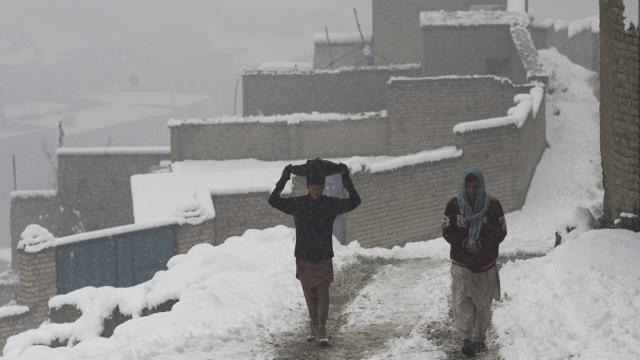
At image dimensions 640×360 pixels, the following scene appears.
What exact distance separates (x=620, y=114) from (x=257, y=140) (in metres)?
21.6

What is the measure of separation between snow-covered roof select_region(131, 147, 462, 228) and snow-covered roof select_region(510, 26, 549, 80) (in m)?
4.52

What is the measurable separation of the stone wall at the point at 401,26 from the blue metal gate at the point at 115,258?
→ 20.6 meters

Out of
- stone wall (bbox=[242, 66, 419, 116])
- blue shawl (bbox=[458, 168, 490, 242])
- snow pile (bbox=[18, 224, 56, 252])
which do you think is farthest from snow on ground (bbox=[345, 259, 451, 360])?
stone wall (bbox=[242, 66, 419, 116])

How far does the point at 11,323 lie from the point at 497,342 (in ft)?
45.5

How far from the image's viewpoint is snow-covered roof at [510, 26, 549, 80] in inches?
1155

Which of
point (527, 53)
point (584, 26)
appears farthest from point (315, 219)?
point (584, 26)

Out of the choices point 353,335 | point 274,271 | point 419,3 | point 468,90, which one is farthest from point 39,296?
point 419,3

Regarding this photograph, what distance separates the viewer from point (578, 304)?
8758 millimetres

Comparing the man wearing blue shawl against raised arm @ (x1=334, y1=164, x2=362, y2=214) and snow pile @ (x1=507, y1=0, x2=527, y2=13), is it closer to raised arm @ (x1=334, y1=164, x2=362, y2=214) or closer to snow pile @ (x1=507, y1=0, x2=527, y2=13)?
raised arm @ (x1=334, y1=164, x2=362, y2=214)

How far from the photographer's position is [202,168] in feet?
99.1

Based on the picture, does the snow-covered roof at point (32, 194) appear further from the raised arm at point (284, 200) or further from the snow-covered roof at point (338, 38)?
the raised arm at point (284, 200)

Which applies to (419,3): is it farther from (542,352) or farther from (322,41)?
(542,352)

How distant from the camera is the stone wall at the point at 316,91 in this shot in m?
35.3

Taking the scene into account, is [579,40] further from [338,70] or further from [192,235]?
[192,235]
